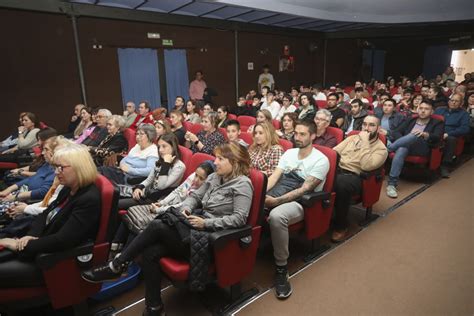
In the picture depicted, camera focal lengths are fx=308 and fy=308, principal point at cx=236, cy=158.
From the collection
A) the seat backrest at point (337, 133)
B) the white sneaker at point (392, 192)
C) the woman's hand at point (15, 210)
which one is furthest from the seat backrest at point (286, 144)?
the woman's hand at point (15, 210)

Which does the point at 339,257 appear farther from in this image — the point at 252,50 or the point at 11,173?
the point at 252,50

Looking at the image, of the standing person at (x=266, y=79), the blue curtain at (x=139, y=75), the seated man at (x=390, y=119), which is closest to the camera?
the seated man at (x=390, y=119)

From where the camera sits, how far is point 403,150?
378 cm

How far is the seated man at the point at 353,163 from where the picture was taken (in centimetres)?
266

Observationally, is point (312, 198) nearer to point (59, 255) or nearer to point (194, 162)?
point (194, 162)

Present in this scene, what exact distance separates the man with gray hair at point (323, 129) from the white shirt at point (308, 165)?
0.84 meters

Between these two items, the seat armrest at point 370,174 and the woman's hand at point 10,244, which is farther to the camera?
the seat armrest at point 370,174

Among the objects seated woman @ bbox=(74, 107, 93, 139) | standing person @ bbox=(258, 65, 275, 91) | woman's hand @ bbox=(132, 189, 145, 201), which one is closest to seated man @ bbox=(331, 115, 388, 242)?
woman's hand @ bbox=(132, 189, 145, 201)

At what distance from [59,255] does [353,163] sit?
8.08ft

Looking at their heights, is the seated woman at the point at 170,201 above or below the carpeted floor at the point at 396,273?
above

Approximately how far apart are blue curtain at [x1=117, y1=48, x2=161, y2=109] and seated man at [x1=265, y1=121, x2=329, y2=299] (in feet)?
17.6

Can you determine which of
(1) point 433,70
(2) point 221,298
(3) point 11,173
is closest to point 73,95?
(3) point 11,173

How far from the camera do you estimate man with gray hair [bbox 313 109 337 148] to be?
3.22 m

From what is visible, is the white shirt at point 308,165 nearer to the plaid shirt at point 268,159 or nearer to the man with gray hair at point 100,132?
the plaid shirt at point 268,159
